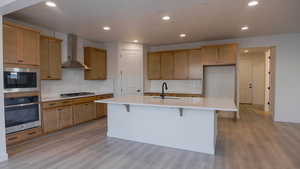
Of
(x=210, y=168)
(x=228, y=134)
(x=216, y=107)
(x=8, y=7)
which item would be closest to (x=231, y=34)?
(x=228, y=134)

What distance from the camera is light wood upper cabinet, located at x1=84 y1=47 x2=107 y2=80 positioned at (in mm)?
5227

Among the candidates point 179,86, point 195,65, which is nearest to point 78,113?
point 179,86

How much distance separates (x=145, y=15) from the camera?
3295mm

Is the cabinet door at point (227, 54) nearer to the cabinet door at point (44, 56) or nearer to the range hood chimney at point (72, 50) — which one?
the range hood chimney at point (72, 50)

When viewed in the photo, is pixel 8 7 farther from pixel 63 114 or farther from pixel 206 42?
pixel 206 42

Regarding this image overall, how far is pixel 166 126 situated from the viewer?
309 cm

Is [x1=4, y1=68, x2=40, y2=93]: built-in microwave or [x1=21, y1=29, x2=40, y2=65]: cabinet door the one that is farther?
[x1=21, y1=29, x2=40, y2=65]: cabinet door

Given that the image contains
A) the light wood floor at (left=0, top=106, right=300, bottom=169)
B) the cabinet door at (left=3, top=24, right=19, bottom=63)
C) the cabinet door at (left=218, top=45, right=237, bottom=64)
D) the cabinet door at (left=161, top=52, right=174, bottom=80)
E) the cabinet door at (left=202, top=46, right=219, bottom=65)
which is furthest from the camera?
the cabinet door at (left=161, top=52, right=174, bottom=80)

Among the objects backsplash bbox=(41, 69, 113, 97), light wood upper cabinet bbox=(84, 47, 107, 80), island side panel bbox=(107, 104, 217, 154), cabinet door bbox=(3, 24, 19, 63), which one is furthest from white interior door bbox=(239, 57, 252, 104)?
cabinet door bbox=(3, 24, 19, 63)

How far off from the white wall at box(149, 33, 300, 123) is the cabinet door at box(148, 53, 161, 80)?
133 inches

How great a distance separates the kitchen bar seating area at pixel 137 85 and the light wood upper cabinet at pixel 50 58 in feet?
0.08

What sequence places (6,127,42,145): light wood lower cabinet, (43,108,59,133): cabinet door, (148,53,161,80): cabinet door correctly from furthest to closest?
(148,53,161,80): cabinet door → (43,108,59,133): cabinet door → (6,127,42,145): light wood lower cabinet

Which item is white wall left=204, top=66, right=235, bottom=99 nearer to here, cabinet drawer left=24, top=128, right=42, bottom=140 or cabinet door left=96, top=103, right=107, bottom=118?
cabinet door left=96, top=103, right=107, bottom=118

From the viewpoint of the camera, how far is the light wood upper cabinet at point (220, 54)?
4.95 metres
